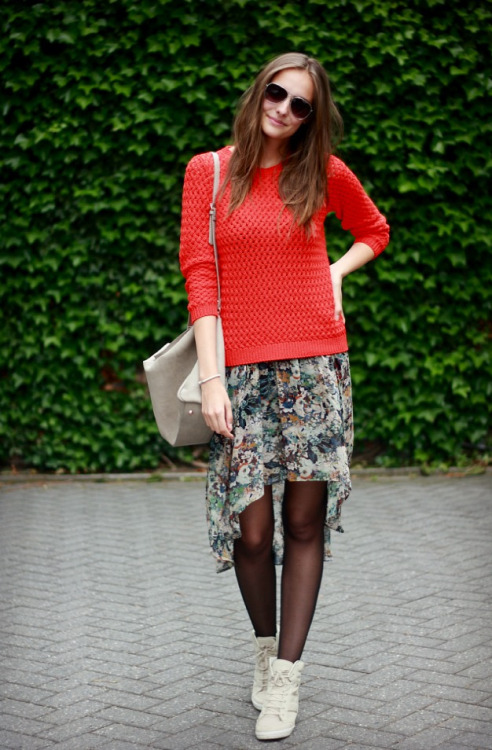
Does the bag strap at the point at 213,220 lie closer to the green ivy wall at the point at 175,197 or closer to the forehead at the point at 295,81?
the forehead at the point at 295,81

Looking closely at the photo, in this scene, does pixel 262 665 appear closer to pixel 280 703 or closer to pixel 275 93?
pixel 280 703

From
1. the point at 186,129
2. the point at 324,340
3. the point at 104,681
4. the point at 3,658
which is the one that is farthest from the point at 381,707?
the point at 186,129

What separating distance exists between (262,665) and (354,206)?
1489 mm

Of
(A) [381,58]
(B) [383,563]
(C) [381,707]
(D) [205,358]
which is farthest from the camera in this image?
(A) [381,58]

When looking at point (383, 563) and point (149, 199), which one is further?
point (149, 199)

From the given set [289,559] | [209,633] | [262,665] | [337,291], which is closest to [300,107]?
[337,291]

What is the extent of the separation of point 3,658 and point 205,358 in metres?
1.53

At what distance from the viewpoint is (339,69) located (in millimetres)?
6227

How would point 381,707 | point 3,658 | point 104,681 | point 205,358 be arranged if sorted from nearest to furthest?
1. point 205,358
2. point 381,707
3. point 104,681
4. point 3,658

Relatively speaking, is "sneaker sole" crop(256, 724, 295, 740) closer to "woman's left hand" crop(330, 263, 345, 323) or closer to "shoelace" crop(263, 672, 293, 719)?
"shoelace" crop(263, 672, 293, 719)

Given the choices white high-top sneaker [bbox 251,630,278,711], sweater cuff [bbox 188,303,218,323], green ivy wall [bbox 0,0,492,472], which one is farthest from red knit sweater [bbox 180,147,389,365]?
green ivy wall [bbox 0,0,492,472]

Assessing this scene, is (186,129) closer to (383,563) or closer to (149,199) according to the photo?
(149,199)

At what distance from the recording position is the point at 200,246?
2924 mm

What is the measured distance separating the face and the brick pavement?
5.83 feet
